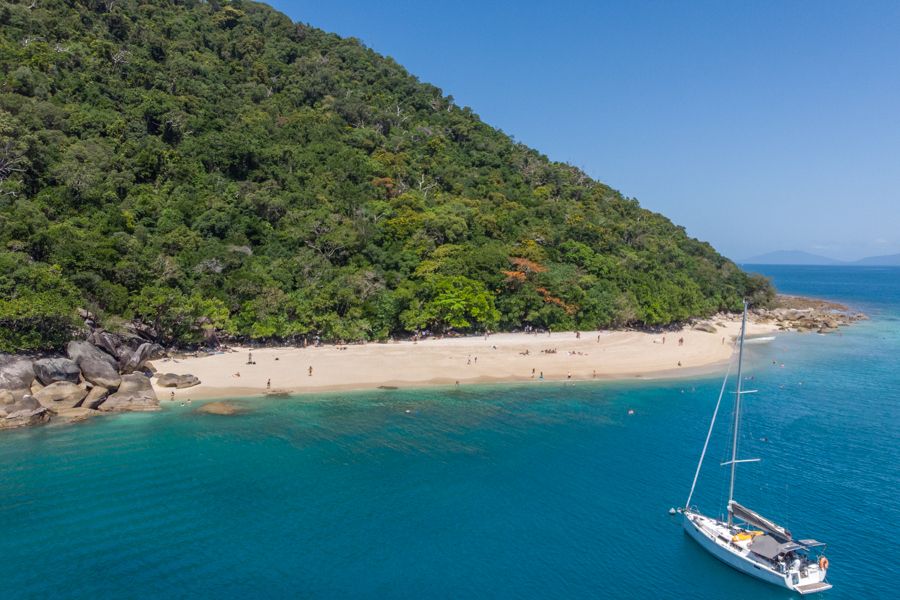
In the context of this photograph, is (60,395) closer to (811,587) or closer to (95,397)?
(95,397)

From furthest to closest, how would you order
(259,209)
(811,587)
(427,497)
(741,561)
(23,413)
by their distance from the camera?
(259,209), (23,413), (427,497), (741,561), (811,587)

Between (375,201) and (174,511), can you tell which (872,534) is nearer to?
(174,511)

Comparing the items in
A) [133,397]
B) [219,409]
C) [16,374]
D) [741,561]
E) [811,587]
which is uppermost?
[16,374]

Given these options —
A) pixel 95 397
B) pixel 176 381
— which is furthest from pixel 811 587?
pixel 95 397

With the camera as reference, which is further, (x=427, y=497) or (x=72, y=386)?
(x=72, y=386)

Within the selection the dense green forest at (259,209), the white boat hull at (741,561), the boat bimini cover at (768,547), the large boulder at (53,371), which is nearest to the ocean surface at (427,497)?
the white boat hull at (741,561)
